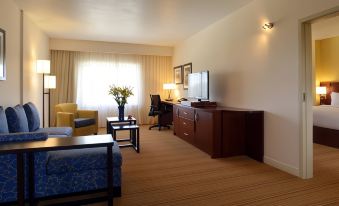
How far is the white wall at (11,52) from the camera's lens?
3459 mm

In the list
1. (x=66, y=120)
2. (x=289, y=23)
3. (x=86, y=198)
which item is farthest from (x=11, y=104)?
(x=289, y=23)

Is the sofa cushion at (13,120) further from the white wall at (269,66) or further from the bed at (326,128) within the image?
the bed at (326,128)

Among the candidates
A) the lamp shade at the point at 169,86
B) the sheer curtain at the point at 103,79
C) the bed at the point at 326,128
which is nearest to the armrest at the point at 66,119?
the sheer curtain at the point at 103,79

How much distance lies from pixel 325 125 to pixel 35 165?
4.97m

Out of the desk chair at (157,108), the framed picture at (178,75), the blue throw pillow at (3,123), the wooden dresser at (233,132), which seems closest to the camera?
the blue throw pillow at (3,123)

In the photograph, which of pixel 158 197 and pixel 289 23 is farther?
pixel 289 23

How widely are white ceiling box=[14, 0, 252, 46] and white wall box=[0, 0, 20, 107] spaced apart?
26cm

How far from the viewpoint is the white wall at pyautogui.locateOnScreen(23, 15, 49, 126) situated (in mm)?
4360

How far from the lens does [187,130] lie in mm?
4898

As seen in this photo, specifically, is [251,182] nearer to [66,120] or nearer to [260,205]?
[260,205]

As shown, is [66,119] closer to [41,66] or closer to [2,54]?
[41,66]

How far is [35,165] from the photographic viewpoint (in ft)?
7.10

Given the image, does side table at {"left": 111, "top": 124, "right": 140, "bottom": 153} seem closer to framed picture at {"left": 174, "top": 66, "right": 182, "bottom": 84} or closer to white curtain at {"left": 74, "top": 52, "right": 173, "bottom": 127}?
white curtain at {"left": 74, "top": 52, "right": 173, "bottom": 127}

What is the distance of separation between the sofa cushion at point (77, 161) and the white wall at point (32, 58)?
268 centimetres
